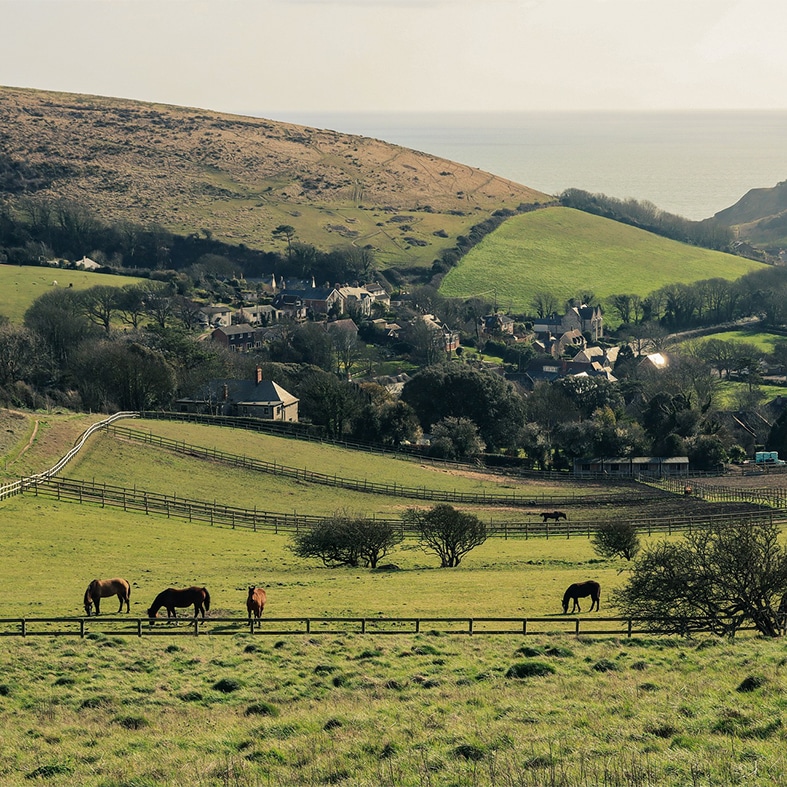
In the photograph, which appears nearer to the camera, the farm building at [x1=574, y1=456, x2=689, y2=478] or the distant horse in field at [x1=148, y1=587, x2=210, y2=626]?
the distant horse in field at [x1=148, y1=587, x2=210, y2=626]

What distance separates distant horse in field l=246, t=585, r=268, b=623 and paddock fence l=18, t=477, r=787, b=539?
72.4 feet

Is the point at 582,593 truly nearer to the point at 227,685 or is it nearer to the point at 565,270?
the point at 227,685

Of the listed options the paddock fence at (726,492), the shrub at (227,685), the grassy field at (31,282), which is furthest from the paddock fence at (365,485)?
the grassy field at (31,282)

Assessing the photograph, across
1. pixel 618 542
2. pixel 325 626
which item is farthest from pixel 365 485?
pixel 325 626

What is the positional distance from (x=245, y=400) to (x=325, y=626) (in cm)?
6496

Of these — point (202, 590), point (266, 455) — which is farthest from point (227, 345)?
point (202, 590)

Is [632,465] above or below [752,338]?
below

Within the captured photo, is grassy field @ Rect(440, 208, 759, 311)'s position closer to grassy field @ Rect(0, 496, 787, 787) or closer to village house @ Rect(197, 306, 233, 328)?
village house @ Rect(197, 306, 233, 328)

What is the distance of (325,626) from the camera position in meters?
30.6

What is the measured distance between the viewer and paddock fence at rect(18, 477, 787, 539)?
55750 mm

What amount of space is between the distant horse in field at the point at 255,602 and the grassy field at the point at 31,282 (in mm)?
100287

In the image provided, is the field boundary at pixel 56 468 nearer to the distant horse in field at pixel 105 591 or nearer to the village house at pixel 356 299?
the distant horse in field at pixel 105 591

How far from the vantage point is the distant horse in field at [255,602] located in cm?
3138

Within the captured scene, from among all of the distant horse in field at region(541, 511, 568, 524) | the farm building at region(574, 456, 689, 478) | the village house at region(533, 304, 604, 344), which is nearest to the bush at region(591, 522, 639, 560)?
the distant horse in field at region(541, 511, 568, 524)
